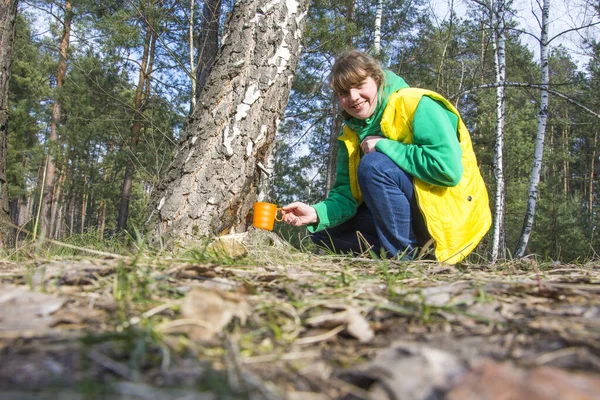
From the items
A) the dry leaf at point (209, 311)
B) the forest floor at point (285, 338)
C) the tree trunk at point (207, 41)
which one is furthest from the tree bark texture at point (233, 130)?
the tree trunk at point (207, 41)

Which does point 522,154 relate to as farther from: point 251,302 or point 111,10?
point 251,302

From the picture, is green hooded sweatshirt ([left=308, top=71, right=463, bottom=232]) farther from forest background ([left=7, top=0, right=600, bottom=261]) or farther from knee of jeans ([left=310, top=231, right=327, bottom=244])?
forest background ([left=7, top=0, right=600, bottom=261])

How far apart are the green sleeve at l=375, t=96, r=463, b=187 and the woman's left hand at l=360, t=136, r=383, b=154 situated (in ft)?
0.21

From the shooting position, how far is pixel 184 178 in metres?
2.04

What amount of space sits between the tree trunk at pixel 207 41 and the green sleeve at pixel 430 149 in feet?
10.3

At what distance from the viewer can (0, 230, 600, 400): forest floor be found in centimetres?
52

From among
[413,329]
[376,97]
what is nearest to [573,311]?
[413,329]

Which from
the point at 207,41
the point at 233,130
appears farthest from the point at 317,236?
the point at 207,41

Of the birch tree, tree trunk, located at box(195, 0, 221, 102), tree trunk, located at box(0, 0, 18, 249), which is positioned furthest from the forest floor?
the birch tree

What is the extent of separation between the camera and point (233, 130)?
2.09m

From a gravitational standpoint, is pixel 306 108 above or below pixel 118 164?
above

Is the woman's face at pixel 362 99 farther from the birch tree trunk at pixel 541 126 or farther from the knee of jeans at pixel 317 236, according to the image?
the birch tree trunk at pixel 541 126

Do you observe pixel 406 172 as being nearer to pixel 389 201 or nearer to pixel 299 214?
pixel 389 201

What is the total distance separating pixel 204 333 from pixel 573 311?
0.74m
